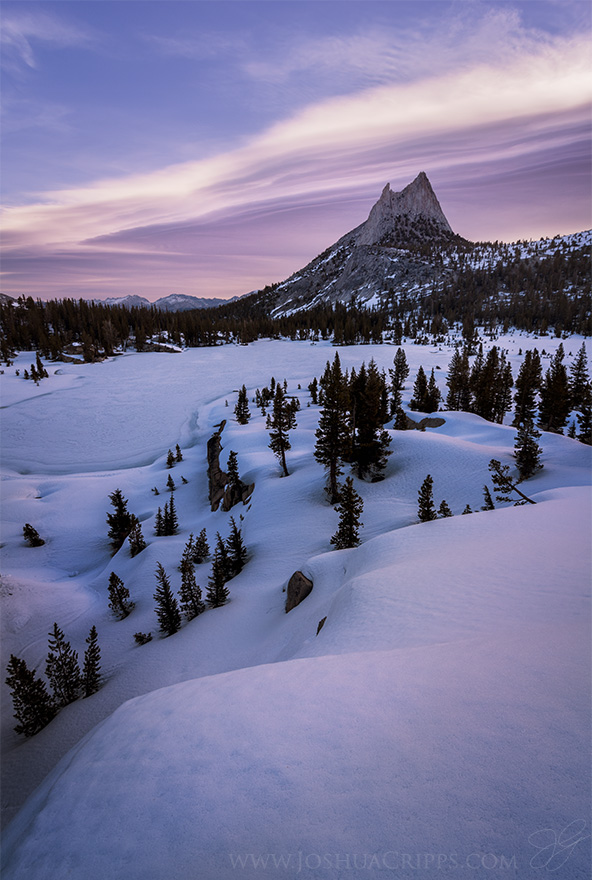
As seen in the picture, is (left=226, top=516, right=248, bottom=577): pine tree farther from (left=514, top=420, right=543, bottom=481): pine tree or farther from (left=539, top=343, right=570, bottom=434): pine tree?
(left=539, top=343, right=570, bottom=434): pine tree

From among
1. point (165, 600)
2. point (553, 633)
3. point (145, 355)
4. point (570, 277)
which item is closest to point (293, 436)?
A: point (165, 600)

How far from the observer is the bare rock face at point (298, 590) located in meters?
13.2

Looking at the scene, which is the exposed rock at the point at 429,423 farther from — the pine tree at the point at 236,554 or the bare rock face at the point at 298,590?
the bare rock face at the point at 298,590

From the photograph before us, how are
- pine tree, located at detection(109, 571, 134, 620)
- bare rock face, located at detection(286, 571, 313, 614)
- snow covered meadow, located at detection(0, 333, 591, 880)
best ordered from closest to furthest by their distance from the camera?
snow covered meadow, located at detection(0, 333, 591, 880) < bare rock face, located at detection(286, 571, 313, 614) < pine tree, located at detection(109, 571, 134, 620)

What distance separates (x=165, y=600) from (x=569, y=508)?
51.1 ft

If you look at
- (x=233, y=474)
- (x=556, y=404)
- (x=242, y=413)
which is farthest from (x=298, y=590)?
(x=556, y=404)

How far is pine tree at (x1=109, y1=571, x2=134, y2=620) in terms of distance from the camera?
651 inches

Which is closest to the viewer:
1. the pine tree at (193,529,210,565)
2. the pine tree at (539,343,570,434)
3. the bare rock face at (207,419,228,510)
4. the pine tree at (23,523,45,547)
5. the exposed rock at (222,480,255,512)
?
the pine tree at (193,529,210,565)

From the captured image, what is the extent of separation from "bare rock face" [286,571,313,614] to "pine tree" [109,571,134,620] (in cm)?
857

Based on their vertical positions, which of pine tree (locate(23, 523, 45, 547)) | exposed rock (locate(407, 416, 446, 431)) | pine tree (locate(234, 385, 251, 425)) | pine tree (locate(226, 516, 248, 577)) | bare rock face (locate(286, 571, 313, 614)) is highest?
pine tree (locate(234, 385, 251, 425))

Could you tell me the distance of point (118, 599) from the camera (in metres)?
16.5

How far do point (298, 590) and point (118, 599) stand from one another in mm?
9275

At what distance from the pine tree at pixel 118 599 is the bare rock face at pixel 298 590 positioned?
28.1 feet

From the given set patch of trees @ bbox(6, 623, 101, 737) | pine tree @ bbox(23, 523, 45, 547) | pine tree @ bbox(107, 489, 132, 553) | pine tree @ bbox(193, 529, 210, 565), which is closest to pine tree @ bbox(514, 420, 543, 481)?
pine tree @ bbox(193, 529, 210, 565)
